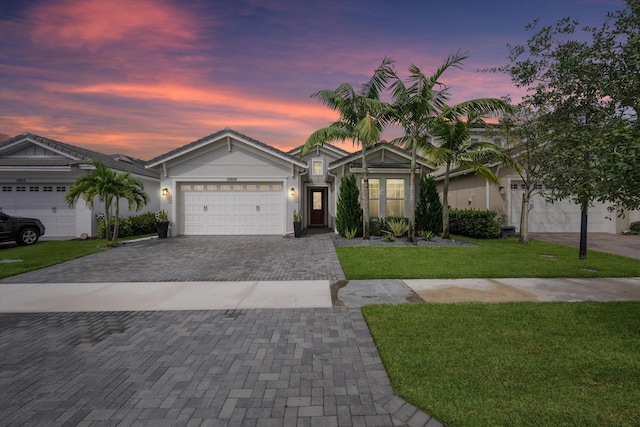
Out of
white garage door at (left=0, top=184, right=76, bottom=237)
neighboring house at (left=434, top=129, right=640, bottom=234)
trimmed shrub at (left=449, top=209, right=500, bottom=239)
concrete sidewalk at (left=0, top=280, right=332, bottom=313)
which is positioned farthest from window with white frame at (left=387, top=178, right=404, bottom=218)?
white garage door at (left=0, top=184, right=76, bottom=237)

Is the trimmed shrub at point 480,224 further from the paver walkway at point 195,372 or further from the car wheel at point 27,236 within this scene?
the car wheel at point 27,236

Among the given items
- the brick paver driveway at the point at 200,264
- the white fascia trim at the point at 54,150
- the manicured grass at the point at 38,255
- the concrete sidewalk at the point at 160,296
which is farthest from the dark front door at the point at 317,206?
the concrete sidewalk at the point at 160,296

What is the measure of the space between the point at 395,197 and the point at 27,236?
53.7 ft

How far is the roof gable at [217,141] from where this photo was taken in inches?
575

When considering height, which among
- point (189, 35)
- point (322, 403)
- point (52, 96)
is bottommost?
point (322, 403)

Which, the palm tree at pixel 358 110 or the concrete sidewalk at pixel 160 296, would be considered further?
the palm tree at pixel 358 110

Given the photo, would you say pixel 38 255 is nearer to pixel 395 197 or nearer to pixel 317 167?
pixel 395 197

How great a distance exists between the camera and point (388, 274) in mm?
7098

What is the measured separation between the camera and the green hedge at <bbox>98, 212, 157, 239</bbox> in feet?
47.6

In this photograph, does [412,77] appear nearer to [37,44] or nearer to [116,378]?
[116,378]

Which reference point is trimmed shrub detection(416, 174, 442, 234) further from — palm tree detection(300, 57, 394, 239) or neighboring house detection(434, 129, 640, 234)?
palm tree detection(300, 57, 394, 239)

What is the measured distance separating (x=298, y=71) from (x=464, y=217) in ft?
35.7

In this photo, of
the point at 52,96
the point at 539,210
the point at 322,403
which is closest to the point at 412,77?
the point at 539,210

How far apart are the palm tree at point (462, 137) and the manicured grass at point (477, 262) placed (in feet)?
11.5
